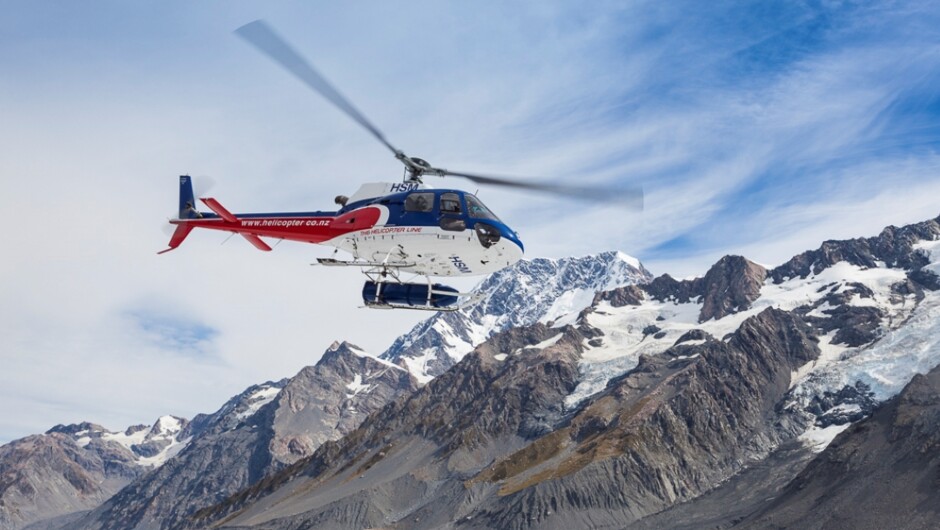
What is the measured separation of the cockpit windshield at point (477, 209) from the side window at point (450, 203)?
1.51ft

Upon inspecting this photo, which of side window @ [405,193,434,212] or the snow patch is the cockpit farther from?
the snow patch

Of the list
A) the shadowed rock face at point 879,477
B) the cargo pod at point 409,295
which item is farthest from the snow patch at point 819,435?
the cargo pod at point 409,295

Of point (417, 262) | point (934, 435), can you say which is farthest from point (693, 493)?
point (417, 262)

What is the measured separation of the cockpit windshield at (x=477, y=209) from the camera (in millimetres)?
37188

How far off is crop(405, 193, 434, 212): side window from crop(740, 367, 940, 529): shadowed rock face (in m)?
90.4

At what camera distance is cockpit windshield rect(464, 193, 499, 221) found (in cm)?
Result: 3719

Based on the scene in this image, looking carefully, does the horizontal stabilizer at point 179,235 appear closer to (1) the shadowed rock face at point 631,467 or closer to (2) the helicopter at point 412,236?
(2) the helicopter at point 412,236

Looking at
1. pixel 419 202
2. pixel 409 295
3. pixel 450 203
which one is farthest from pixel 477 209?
pixel 409 295

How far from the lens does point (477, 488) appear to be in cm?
18475

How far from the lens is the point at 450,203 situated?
37594 millimetres

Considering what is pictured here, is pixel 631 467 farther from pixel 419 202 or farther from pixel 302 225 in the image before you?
pixel 419 202

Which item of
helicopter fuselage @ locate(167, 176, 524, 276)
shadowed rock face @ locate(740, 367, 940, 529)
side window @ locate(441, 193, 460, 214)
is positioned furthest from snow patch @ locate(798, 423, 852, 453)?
side window @ locate(441, 193, 460, 214)

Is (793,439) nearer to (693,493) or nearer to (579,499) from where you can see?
(693,493)

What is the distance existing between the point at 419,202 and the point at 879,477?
10336 centimetres
